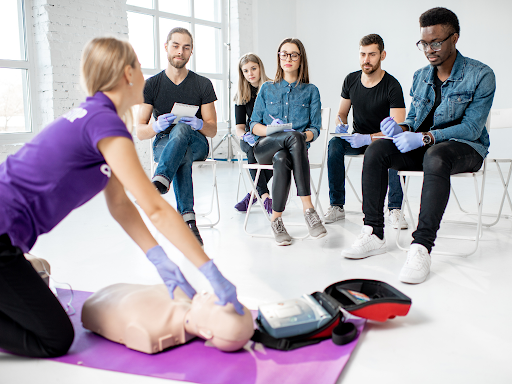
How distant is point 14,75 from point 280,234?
362 cm

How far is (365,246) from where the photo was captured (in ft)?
7.38

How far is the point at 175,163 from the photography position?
254cm

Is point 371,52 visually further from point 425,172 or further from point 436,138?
point 425,172

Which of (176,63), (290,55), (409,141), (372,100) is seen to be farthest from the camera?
(372,100)

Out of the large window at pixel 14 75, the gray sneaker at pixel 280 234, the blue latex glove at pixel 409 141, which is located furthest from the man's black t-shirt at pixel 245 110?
the large window at pixel 14 75

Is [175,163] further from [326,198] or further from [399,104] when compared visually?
[326,198]

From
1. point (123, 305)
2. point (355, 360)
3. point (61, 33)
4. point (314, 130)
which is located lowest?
point (355, 360)

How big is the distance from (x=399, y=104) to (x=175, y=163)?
1.52 m

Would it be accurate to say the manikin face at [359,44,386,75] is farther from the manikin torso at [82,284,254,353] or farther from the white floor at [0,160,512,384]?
the manikin torso at [82,284,254,353]

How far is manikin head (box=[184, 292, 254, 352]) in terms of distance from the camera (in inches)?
50.2

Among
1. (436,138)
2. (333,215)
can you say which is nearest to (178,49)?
(333,215)

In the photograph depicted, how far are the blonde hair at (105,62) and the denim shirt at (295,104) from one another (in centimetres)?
175

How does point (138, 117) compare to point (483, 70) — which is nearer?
point (483, 70)

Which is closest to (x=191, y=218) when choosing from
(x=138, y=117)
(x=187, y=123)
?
(x=187, y=123)
